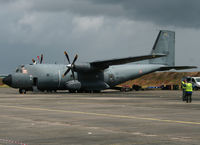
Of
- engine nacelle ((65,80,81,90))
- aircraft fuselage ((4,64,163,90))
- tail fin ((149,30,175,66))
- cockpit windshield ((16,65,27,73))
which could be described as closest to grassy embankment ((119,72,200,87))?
tail fin ((149,30,175,66))

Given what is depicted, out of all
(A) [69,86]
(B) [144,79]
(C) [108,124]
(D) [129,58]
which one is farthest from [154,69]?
(B) [144,79]

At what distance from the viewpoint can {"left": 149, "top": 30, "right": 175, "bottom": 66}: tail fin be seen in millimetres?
55688

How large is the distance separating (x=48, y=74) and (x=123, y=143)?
3815cm

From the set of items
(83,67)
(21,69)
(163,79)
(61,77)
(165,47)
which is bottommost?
(61,77)

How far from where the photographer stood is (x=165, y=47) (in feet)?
184

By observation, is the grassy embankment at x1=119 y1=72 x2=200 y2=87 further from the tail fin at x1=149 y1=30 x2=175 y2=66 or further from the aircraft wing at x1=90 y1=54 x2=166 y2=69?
the aircraft wing at x1=90 y1=54 x2=166 y2=69

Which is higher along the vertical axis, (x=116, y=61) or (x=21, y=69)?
(x=116, y=61)

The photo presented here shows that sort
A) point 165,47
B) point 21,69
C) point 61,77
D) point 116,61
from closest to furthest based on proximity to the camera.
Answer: point 21,69 < point 61,77 < point 116,61 < point 165,47

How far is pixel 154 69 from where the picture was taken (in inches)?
2141

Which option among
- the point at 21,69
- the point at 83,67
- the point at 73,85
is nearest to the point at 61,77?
the point at 73,85

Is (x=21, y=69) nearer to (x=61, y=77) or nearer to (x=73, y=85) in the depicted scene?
(x=61, y=77)

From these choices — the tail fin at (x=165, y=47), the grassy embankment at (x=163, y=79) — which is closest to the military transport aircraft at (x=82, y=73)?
the tail fin at (x=165, y=47)

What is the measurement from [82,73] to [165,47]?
48.2 ft

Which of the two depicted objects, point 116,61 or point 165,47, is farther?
point 165,47
